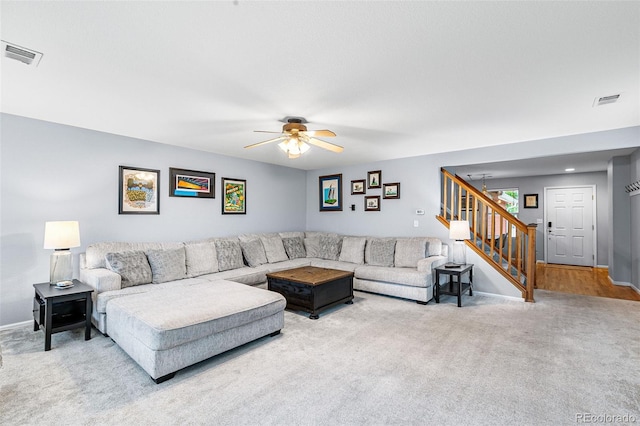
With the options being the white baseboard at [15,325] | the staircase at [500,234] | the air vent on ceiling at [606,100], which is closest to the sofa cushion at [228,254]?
the white baseboard at [15,325]

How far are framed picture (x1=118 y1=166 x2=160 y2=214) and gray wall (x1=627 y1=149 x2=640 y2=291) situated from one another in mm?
7276

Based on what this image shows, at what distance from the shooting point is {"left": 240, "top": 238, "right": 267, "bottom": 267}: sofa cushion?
16.8 ft

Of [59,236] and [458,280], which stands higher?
[59,236]

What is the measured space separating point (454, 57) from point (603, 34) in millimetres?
814

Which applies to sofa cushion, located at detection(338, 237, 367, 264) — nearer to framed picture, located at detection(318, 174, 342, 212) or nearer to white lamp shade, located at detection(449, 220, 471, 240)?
framed picture, located at detection(318, 174, 342, 212)

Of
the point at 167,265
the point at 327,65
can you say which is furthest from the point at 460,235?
the point at 167,265

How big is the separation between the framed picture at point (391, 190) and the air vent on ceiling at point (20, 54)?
5.01 meters

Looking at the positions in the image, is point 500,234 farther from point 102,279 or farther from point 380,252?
point 102,279

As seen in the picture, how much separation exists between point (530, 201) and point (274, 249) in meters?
6.87

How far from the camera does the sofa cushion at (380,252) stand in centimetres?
521

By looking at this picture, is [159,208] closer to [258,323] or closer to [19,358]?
[19,358]

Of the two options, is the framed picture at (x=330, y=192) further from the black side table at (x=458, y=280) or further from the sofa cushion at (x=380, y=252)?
the black side table at (x=458, y=280)

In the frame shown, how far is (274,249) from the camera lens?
18.5 feet

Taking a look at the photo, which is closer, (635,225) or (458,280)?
(458,280)
